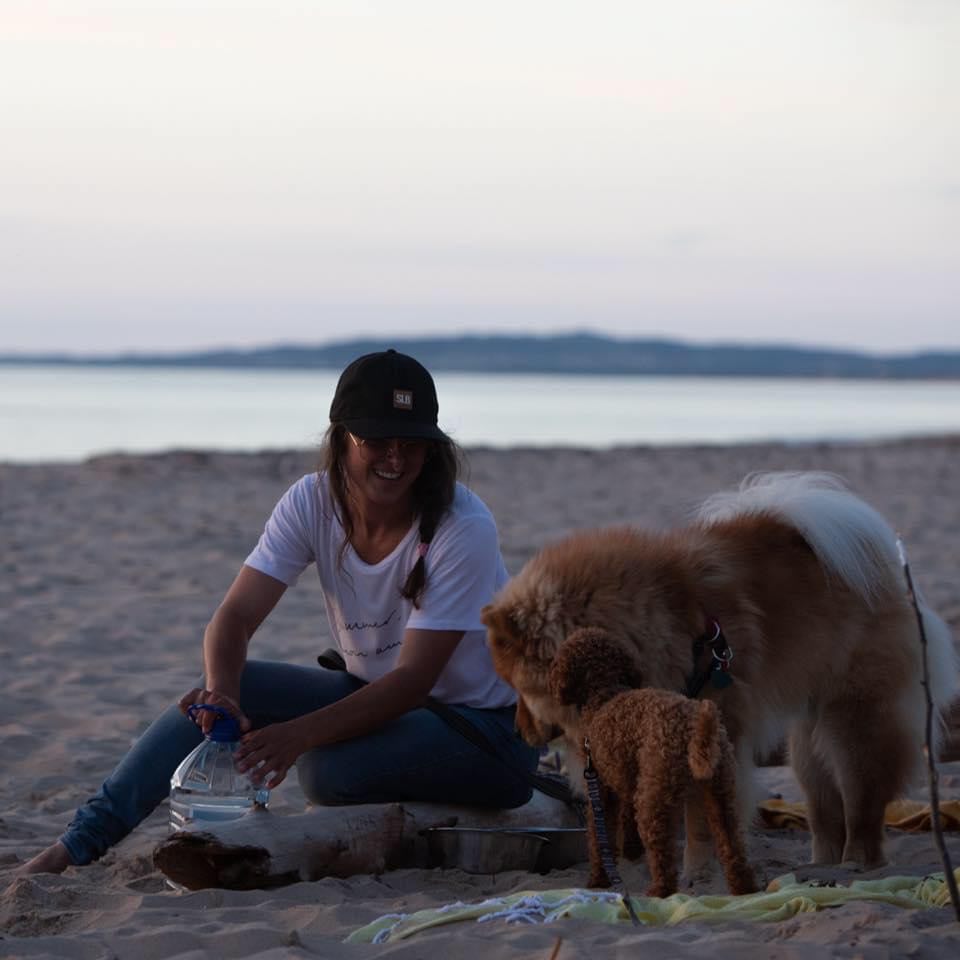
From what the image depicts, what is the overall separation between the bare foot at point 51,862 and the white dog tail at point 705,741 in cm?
181

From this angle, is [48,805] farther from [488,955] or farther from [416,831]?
[488,955]

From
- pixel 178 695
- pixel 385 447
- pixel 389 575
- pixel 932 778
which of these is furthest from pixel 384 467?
pixel 178 695

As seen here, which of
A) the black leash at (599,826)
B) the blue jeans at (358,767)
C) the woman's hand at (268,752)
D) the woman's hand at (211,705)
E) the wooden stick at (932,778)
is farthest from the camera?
the blue jeans at (358,767)

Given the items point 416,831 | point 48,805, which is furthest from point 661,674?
point 48,805

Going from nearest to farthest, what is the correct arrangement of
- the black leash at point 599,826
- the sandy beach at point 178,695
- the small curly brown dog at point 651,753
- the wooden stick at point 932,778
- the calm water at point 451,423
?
the wooden stick at point 932,778 < the sandy beach at point 178,695 < the small curly brown dog at point 651,753 < the black leash at point 599,826 < the calm water at point 451,423

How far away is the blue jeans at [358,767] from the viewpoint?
3.67 meters

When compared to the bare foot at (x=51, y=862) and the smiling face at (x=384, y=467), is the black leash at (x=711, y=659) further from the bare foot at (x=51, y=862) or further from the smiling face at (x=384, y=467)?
the bare foot at (x=51, y=862)

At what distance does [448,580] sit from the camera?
3.66 m

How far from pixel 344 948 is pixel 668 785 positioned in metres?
0.77

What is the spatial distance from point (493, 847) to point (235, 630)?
0.96 m

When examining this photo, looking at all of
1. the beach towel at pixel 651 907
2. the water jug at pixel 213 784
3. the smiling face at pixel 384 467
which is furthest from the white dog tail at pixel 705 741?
the water jug at pixel 213 784

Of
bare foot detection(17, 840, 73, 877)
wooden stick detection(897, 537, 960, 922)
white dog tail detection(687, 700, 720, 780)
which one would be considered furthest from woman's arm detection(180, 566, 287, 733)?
wooden stick detection(897, 537, 960, 922)

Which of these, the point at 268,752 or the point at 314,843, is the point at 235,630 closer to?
the point at 268,752

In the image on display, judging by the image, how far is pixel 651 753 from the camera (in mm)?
2902
